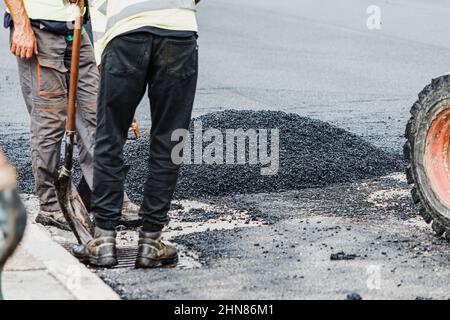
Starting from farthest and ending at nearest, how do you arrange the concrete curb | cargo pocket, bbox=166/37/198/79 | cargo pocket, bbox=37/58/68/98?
1. cargo pocket, bbox=37/58/68/98
2. cargo pocket, bbox=166/37/198/79
3. the concrete curb

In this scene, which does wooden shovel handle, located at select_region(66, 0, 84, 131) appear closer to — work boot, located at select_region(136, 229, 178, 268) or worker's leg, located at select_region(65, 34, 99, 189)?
worker's leg, located at select_region(65, 34, 99, 189)

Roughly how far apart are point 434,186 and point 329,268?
122 centimetres

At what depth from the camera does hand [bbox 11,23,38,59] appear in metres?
7.39

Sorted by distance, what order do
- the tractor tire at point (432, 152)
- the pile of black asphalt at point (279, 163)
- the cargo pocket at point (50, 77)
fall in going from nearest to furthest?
the tractor tire at point (432, 152) → the cargo pocket at point (50, 77) → the pile of black asphalt at point (279, 163)

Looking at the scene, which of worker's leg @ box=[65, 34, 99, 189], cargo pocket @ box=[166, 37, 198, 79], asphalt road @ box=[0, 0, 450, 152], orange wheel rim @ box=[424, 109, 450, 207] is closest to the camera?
cargo pocket @ box=[166, 37, 198, 79]

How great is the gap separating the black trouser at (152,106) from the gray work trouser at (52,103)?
3.67 ft

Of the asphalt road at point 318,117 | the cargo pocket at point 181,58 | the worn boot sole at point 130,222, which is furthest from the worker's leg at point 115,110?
the worn boot sole at point 130,222

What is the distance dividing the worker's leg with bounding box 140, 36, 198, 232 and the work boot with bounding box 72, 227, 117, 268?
0.73ft

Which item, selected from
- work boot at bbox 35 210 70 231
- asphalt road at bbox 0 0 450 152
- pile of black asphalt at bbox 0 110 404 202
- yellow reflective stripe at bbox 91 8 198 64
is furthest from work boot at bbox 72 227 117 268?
→ asphalt road at bbox 0 0 450 152

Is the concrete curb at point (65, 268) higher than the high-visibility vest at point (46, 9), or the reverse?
the high-visibility vest at point (46, 9)

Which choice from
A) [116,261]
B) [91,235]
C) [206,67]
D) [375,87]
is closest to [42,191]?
[91,235]

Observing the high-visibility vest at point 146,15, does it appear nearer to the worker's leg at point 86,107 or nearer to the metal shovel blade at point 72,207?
the metal shovel blade at point 72,207

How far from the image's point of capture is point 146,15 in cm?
634

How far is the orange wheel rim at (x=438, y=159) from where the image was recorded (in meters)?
7.38
